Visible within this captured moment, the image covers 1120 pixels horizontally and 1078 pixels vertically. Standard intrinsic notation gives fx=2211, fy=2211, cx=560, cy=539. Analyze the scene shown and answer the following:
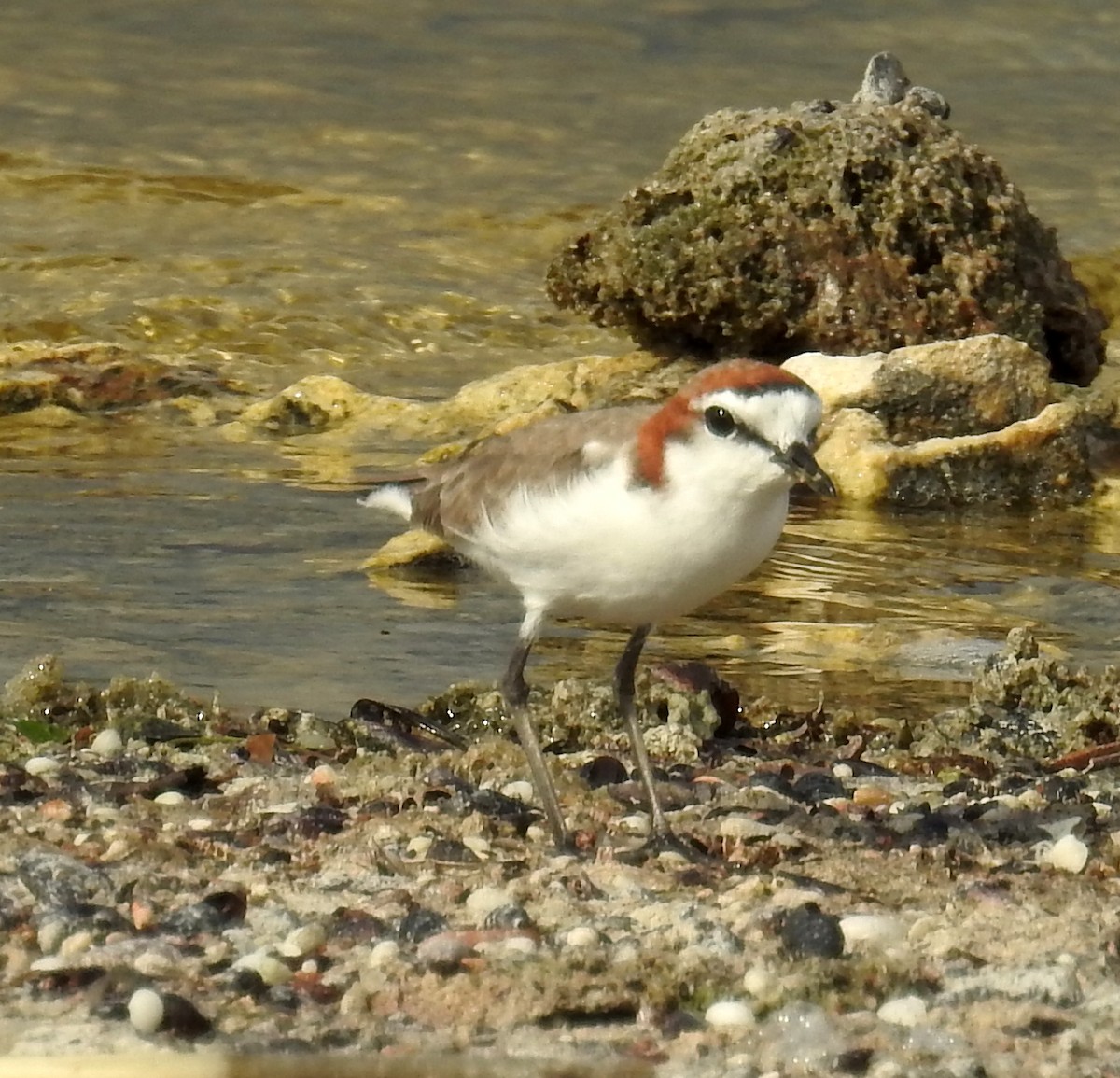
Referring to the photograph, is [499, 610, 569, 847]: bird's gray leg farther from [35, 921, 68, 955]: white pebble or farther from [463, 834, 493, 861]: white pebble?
[35, 921, 68, 955]: white pebble

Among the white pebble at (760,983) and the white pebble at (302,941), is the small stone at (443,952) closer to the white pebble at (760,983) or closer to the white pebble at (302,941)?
the white pebble at (302,941)

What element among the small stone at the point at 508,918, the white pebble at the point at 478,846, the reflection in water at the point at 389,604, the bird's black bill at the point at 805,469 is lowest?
the reflection in water at the point at 389,604

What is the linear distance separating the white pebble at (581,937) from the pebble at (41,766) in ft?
5.60

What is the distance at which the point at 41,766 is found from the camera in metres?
5.72

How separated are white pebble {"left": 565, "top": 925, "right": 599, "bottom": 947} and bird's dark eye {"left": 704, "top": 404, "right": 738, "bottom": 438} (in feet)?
3.67

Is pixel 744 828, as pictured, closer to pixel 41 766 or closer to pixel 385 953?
pixel 385 953

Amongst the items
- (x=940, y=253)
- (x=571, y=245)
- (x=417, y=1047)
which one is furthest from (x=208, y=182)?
(x=417, y=1047)

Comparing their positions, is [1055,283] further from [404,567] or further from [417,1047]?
[417,1047]

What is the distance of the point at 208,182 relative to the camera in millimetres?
17141

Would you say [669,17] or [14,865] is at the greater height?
[669,17]

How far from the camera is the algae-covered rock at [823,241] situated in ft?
Result: 34.9

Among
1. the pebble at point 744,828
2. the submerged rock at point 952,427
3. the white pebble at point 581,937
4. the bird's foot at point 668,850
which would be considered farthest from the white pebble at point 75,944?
the submerged rock at point 952,427

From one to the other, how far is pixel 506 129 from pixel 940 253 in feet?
28.7

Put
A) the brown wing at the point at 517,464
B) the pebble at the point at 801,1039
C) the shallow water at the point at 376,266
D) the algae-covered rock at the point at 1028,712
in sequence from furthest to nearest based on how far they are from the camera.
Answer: the shallow water at the point at 376,266 < the algae-covered rock at the point at 1028,712 < the brown wing at the point at 517,464 < the pebble at the point at 801,1039
